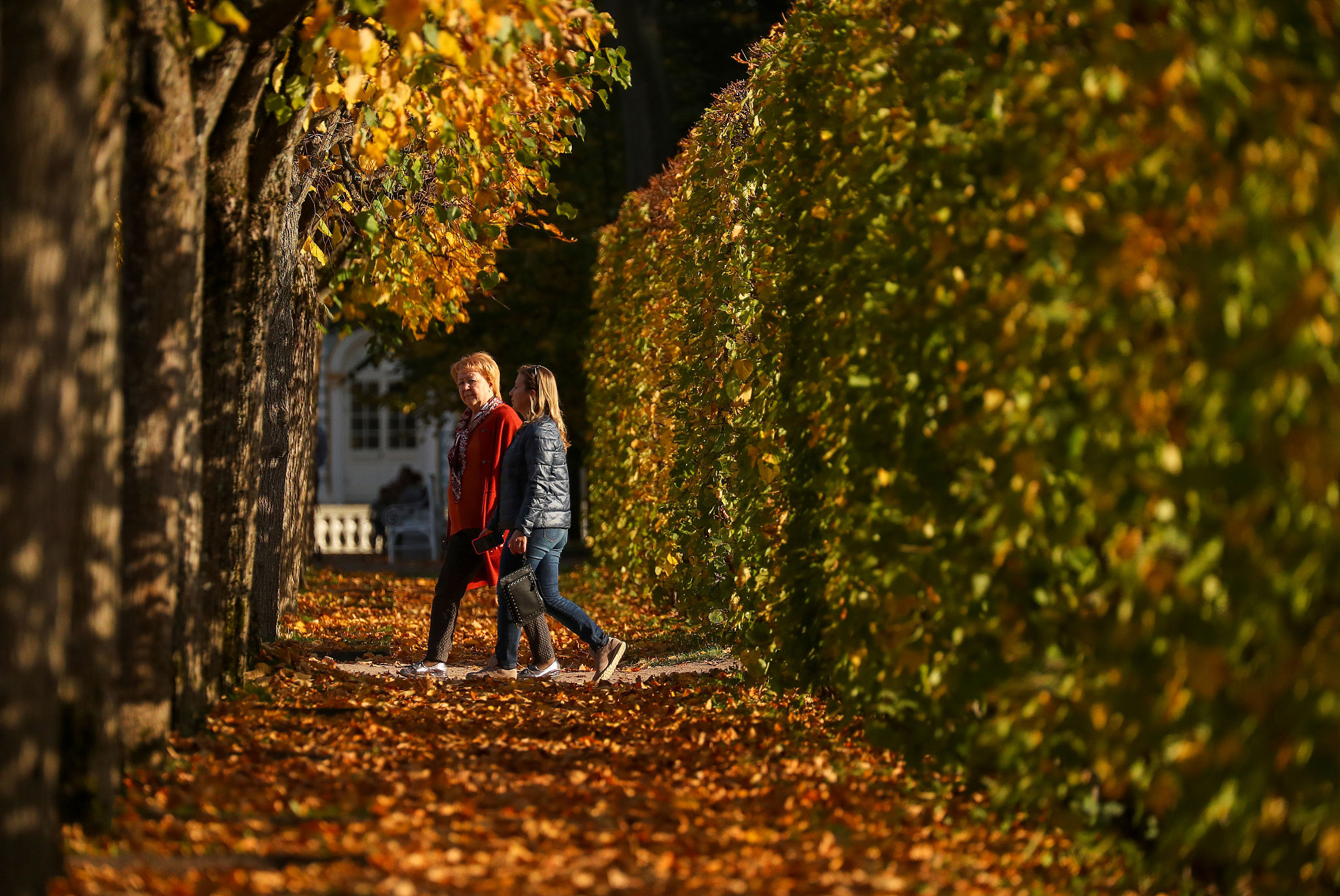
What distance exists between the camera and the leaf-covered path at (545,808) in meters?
3.46

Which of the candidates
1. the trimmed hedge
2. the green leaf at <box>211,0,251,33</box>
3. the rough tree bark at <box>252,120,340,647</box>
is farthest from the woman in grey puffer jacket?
the green leaf at <box>211,0,251,33</box>

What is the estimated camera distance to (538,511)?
7266 millimetres

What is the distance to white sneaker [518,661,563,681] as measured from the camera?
7629 mm

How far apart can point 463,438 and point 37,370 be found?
4.57m

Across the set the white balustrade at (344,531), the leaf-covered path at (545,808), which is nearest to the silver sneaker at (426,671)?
the leaf-covered path at (545,808)

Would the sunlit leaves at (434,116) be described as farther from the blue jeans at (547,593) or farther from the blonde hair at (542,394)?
the blue jeans at (547,593)

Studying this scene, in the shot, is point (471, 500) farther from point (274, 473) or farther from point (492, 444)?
point (274, 473)

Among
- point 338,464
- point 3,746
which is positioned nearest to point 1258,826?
point 3,746

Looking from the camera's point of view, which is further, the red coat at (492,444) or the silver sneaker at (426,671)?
the silver sneaker at (426,671)

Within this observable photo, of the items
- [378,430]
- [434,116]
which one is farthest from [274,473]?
[378,430]

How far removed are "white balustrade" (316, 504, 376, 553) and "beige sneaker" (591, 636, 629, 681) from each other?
15.3 metres

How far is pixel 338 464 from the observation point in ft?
102

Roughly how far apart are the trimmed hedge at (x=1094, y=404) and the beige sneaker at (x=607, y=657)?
2.20 metres

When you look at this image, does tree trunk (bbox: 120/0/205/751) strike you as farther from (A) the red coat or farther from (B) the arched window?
(B) the arched window
